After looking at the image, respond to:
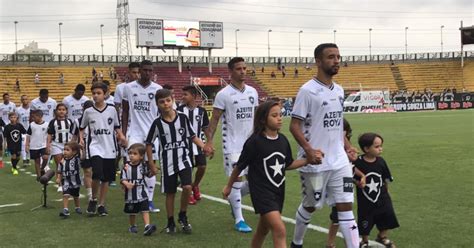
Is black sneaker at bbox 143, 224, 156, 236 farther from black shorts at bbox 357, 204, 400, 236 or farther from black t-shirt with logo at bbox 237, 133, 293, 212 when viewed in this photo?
black shorts at bbox 357, 204, 400, 236

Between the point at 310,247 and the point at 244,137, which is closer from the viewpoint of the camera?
the point at 310,247

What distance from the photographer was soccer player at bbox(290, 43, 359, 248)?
5.57m

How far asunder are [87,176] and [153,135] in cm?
330

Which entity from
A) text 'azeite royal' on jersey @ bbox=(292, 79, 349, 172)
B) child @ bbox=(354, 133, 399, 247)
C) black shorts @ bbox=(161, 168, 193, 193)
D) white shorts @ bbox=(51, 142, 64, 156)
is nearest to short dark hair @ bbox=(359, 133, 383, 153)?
child @ bbox=(354, 133, 399, 247)

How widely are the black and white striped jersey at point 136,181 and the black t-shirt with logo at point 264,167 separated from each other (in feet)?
8.44

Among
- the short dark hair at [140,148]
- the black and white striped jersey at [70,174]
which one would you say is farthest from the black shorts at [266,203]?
the black and white striped jersey at [70,174]

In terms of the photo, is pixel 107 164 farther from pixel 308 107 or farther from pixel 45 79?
pixel 45 79

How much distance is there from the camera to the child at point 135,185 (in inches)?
292

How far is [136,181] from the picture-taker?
24.4 feet

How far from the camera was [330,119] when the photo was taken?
18.5 feet

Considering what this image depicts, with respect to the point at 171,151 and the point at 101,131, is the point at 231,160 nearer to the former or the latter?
the point at 171,151

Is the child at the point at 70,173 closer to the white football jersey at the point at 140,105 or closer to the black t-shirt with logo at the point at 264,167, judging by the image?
the white football jersey at the point at 140,105

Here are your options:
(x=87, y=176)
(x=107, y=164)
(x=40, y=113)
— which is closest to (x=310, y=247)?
(x=107, y=164)

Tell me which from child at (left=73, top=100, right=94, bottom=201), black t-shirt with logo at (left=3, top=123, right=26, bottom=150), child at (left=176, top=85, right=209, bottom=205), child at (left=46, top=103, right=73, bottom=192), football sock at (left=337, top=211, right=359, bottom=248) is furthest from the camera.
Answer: black t-shirt with logo at (left=3, top=123, right=26, bottom=150)
